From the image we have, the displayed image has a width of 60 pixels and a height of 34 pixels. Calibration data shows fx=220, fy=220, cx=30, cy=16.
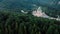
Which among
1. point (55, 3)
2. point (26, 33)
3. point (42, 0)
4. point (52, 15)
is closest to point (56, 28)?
point (26, 33)

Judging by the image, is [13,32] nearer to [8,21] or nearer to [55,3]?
[8,21]

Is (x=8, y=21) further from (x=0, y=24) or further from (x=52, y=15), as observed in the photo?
(x=52, y=15)

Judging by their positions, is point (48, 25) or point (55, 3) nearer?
point (48, 25)

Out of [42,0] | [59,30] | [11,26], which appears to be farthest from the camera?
[42,0]

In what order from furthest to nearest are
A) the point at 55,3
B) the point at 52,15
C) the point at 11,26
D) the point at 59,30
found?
1. the point at 55,3
2. the point at 52,15
3. the point at 11,26
4. the point at 59,30

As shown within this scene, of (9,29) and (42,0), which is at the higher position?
(9,29)

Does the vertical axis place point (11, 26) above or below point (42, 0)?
above

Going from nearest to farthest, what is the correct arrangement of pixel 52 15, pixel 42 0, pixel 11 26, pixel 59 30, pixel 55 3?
1. pixel 59 30
2. pixel 11 26
3. pixel 52 15
4. pixel 55 3
5. pixel 42 0

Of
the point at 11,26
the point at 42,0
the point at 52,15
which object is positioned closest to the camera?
the point at 11,26

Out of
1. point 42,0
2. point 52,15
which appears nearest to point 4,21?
point 52,15
